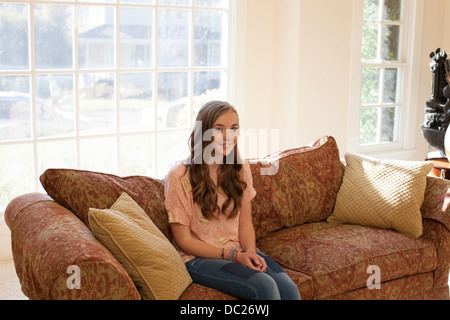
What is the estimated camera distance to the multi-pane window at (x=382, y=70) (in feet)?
18.5

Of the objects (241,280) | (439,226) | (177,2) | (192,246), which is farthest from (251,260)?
(177,2)

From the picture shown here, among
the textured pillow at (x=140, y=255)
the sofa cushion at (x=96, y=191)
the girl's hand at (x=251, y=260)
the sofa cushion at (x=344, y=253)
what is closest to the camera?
the textured pillow at (x=140, y=255)

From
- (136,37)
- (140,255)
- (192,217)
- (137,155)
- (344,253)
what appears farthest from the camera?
(137,155)

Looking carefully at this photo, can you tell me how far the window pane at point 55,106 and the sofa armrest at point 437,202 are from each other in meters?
2.37

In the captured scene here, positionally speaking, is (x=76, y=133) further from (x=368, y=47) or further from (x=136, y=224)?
(x=368, y=47)

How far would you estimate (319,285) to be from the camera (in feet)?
9.34

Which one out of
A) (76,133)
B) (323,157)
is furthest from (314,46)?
(76,133)

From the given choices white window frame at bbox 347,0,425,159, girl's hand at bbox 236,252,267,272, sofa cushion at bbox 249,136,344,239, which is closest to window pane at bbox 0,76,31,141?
sofa cushion at bbox 249,136,344,239

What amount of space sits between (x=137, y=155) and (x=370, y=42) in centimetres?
248

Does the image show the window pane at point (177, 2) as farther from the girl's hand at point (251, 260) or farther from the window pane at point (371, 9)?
the girl's hand at point (251, 260)

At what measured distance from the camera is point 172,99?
4.70m

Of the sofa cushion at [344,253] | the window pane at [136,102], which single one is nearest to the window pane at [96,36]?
the window pane at [136,102]

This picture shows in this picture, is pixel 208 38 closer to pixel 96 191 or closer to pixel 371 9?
pixel 371 9

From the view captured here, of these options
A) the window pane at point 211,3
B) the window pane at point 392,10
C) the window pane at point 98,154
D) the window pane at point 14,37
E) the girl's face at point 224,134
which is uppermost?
the window pane at point 392,10
